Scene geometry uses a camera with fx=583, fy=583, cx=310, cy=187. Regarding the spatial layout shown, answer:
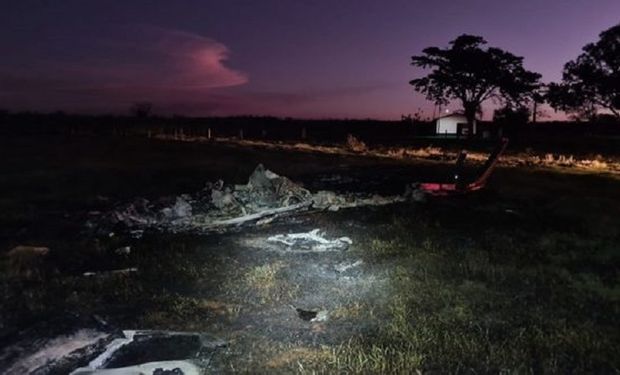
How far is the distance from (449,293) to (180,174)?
15757 mm

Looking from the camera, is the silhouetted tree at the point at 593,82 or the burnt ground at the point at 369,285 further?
the silhouetted tree at the point at 593,82

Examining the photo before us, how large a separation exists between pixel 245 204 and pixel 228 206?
0.46 m

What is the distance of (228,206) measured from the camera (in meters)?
15.2

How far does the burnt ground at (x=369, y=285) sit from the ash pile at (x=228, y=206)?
695 millimetres

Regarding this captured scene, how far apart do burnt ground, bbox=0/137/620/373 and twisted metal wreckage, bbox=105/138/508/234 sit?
653mm

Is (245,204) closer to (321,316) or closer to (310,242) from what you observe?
(310,242)

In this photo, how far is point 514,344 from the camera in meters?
6.74

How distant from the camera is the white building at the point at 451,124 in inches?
2089

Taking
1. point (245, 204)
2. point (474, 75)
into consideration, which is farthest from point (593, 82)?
point (245, 204)

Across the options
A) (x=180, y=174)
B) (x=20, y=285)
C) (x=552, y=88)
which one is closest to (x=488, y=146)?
(x=552, y=88)

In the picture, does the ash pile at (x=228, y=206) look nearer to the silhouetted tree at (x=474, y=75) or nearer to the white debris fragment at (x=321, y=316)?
the white debris fragment at (x=321, y=316)

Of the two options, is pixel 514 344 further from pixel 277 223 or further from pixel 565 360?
pixel 277 223

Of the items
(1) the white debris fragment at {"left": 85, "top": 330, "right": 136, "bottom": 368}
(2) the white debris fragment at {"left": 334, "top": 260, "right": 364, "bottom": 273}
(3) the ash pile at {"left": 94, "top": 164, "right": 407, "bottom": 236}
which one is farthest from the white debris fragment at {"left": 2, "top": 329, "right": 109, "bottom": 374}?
(3) the ash pile at {"left": 94, "top": 164, "right": 407, "bottom": 236}

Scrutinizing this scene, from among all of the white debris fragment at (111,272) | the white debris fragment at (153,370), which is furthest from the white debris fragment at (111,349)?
the white debris fragment at (111,272)
